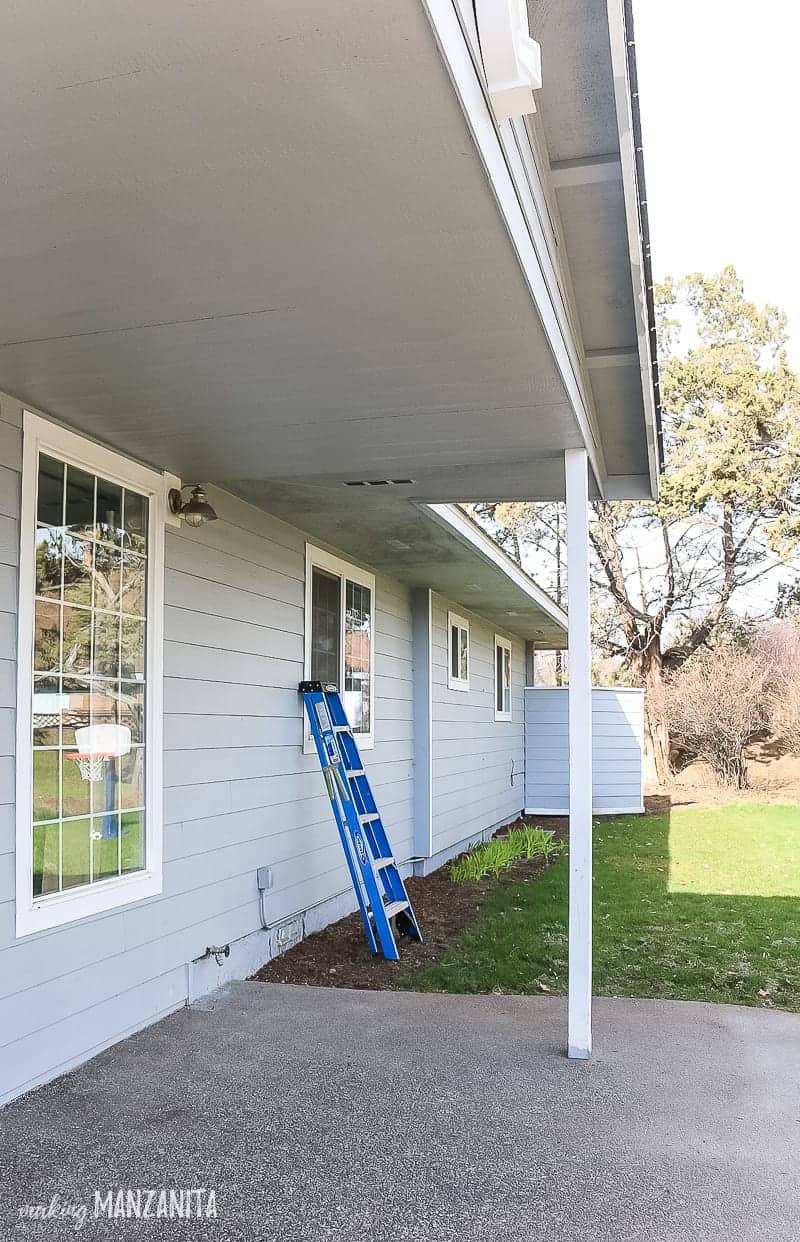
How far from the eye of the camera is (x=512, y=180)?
2.32 metres

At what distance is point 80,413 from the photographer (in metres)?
3.74

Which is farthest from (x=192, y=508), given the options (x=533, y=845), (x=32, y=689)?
(x=533, y=845)

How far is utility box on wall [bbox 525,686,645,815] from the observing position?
47.1ft

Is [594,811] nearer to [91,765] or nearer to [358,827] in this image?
[358,827]

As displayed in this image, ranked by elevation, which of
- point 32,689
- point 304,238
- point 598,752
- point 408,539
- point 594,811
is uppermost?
point 304,238

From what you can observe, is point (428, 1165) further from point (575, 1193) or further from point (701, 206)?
point (701, 206)

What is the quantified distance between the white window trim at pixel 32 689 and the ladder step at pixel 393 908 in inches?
75.7

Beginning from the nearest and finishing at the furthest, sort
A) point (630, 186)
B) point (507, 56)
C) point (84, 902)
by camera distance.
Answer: point (507, 56) → point (630, 186) → point (84, 902)

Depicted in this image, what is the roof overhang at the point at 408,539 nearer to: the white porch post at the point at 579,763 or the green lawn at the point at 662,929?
the white porch post at the point at 579,763

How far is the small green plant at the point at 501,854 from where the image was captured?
29.1 feet

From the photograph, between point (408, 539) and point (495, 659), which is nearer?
point (408, 539)

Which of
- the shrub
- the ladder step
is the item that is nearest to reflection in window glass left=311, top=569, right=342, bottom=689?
the ladder step

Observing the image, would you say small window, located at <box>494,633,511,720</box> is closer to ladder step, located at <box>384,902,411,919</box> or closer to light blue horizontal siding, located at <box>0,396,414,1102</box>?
light blue horizontal siding, located at <box>0,396,414,1102</box>

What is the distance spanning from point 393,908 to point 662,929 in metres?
2.04
